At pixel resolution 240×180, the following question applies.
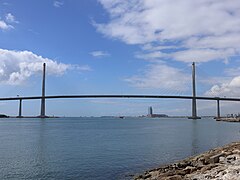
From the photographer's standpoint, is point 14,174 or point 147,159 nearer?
point 14,174

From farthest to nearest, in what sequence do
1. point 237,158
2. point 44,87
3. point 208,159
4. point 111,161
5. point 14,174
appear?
point 44,87 → point 111,161 → point 14,174 → point 208,159 → point 237,158

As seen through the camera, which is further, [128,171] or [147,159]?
[147,159]

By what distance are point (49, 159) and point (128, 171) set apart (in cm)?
558

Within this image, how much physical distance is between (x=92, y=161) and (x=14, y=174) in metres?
4.49

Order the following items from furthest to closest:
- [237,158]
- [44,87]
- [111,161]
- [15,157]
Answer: [44,87], [15,157], [111,161], [237,158]

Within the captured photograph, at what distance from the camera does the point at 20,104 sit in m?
89.8

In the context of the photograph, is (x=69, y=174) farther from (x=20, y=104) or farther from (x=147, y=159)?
(x=20, y=104)

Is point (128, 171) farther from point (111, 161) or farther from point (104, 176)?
point (111, 161)

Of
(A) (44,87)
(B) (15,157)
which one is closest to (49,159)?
(B) (15,157)

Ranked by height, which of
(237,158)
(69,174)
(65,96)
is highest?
(65,96)

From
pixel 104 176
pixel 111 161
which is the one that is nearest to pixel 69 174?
pixel 104 176

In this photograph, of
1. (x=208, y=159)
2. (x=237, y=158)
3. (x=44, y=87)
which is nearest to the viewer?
(x=237, y=158)

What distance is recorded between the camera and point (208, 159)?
1284 centimetres

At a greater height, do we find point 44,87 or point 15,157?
point 44,87
